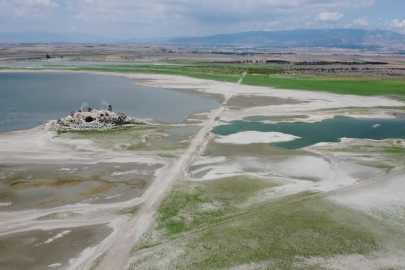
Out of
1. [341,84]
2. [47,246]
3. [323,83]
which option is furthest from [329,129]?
[341,84]

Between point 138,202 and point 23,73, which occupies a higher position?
point 23,73

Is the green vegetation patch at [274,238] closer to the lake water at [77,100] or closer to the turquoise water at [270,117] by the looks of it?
the turquoise water at [270,117]

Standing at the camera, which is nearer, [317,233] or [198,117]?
[317,233]

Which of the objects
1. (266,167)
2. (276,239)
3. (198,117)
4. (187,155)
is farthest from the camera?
(198,117)

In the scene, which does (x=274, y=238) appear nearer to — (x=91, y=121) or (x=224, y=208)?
(x=224, y=208)

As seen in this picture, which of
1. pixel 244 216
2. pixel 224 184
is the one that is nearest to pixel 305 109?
pixel 224 184

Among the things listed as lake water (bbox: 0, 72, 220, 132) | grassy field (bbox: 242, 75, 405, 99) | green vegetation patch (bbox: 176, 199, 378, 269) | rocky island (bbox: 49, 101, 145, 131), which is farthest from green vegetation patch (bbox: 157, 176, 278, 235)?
grassy field (bbox: 242, 75, 405, 99)

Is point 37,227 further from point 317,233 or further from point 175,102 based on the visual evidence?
point 175,102

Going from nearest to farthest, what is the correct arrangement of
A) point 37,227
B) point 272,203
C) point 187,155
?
point 37,227, point 272,203, point 187,155
